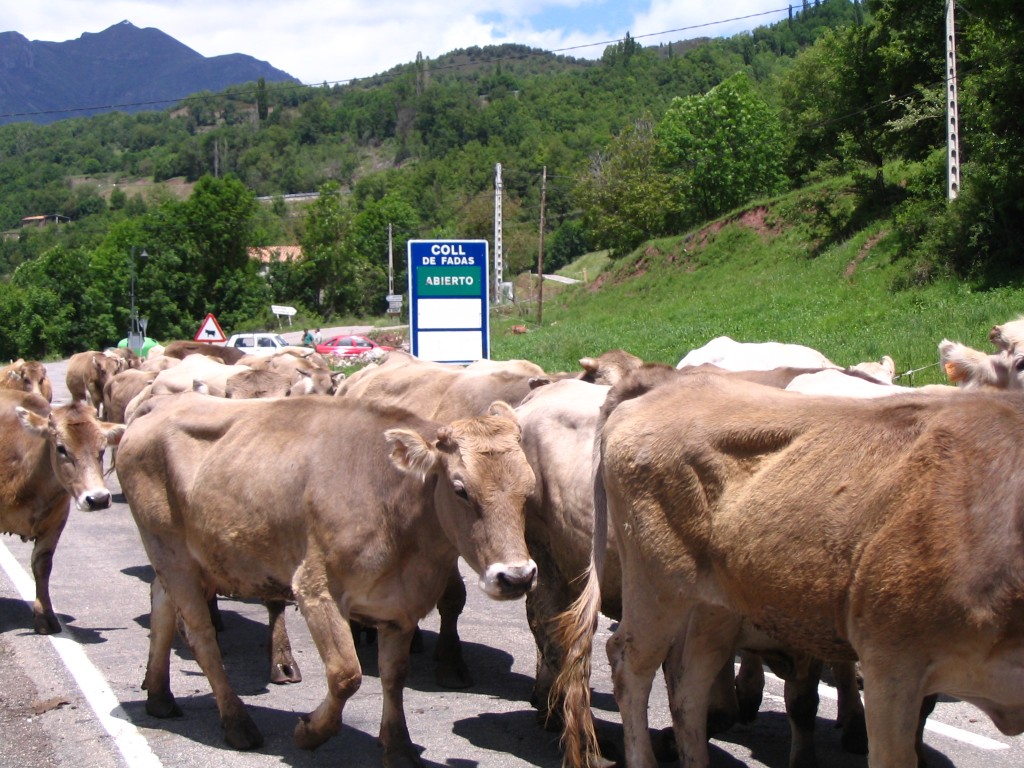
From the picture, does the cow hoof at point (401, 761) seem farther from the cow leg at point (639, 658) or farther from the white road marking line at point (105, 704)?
the white road marking line at point (105, 704)

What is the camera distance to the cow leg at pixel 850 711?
6168 millimetres

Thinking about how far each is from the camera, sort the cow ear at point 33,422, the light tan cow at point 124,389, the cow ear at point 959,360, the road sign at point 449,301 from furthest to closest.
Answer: the road sign at point 449,301, the light tan cow at point 124,389, the cow ear at point 33,422, the cow ear at point 959,360

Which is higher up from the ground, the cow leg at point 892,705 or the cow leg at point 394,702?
the cow leg at point 892,705

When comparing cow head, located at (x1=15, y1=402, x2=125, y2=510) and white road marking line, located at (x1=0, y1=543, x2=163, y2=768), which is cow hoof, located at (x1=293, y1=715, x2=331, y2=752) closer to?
white road marking line, located at (x1=0, y1=543, x2=163, y2=768)

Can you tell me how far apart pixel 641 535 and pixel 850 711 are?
75.4 inches

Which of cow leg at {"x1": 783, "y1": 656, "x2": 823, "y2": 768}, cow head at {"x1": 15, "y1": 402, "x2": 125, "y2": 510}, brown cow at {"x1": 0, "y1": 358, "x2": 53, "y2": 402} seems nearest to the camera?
cow leg at {"x1": 783, "y1": 656, "x2": 823, "y2": 768}

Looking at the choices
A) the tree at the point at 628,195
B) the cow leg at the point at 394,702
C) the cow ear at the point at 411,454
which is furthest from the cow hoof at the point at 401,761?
the tree at the point at 628,195

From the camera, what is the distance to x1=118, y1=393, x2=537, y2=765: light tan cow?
5.92 m

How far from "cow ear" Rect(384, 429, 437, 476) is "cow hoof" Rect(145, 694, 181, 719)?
219 cm

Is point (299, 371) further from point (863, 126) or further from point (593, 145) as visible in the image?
point (593, 145)

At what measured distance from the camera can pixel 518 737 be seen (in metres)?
6.52

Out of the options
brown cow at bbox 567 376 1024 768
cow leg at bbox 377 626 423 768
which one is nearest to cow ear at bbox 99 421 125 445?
cow leg at bbox 377 626 423 768

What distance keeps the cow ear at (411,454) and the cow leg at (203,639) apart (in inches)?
66.4

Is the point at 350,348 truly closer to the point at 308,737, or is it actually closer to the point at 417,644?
the point at 417,644
